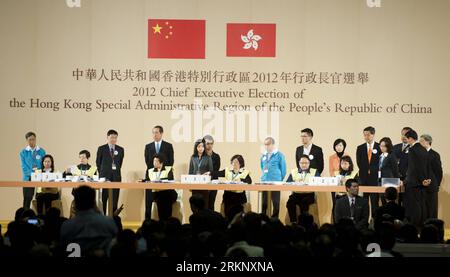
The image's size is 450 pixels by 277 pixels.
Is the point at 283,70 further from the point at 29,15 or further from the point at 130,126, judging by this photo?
the point at 29,15

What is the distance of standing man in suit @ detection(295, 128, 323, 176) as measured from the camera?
1122cm

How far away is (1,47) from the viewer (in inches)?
489

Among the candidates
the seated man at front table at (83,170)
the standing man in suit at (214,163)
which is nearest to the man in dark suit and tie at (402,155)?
the standing man in suit at (214,163)

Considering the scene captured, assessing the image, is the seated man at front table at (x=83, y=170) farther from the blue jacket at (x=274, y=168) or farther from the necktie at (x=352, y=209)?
the necktie at (x=352, y=209)

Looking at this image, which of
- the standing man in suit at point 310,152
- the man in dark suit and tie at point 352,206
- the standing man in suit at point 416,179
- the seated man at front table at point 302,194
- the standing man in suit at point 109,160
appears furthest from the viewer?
the standing man in suit at point 109,160

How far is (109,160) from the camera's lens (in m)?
11.6

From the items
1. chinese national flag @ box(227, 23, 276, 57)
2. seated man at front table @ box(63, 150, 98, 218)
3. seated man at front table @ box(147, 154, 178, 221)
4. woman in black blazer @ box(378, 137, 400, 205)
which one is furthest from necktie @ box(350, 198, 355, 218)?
chinese national flag @ box(227, 23, 276, 57)

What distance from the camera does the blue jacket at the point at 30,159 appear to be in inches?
460

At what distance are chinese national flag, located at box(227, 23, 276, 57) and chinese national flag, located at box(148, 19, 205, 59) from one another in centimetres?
45

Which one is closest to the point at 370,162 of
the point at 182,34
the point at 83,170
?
the point at 182,34

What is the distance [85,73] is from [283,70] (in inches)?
120

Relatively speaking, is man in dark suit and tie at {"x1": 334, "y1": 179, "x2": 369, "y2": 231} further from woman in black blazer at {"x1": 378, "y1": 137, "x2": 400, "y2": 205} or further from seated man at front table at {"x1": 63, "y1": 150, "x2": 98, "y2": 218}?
seated man at front table at {"x1": 63, "y1": 150, "x2": 98, "y2": 218}

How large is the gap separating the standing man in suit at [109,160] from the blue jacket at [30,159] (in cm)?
95
